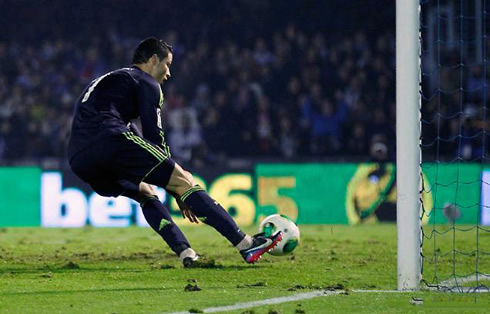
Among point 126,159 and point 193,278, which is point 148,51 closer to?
point 126,159

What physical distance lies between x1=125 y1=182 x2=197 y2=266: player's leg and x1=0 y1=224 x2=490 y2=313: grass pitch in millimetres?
148

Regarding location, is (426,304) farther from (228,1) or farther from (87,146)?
(228,1)

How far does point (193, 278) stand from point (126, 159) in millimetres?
911

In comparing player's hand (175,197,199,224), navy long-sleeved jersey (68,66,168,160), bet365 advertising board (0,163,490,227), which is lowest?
bet365 advertising board (0,163,490,227)

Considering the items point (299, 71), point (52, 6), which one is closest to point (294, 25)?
point (299, 71)

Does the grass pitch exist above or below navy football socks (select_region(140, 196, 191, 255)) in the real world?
below

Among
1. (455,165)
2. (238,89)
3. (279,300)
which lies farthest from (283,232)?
(238,89)

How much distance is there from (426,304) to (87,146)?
2.44 m

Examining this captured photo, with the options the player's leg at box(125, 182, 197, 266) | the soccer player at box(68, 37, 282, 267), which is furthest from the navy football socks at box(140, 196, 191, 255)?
the soccer player at box(68, 37, 282, 267)

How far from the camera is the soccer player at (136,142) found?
6.43 m

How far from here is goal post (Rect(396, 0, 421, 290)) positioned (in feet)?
19.5

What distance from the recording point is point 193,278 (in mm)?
6621

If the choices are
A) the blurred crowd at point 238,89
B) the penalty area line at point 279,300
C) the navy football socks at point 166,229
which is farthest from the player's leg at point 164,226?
the blurred crowd at point 238,89

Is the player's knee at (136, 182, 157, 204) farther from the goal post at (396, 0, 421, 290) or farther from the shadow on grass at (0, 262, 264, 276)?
the goal post at (396, 0, 421, 290)
